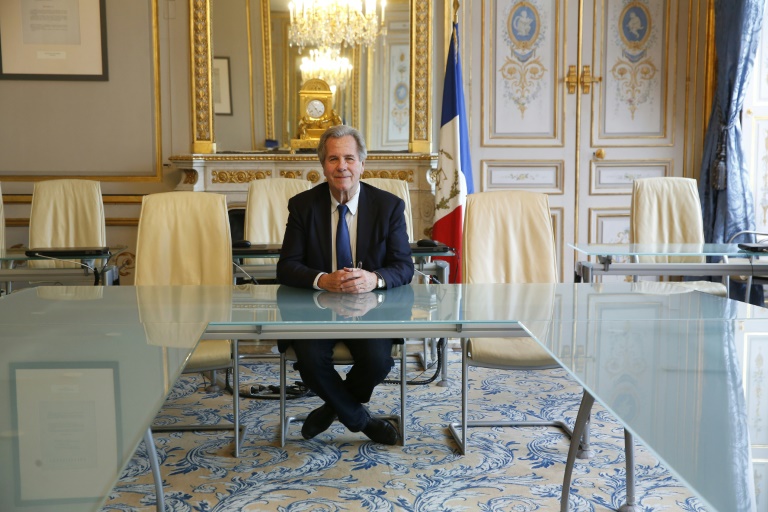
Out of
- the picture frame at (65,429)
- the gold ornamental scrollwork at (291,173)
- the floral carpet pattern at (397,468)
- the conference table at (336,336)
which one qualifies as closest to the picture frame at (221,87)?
the gold ornamental scrollwork at (291,173)

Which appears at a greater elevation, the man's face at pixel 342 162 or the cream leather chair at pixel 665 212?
the man's face at pixel 342 162

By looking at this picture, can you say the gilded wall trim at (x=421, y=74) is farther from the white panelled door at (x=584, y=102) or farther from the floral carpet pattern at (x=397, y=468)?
the floral carpet pattern at (x=397, y=468)

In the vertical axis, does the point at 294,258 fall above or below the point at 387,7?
below

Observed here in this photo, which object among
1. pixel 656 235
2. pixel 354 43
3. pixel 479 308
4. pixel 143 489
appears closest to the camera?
pixel 479 308

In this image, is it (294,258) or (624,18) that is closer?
(294,258)

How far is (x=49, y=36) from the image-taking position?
590 centimetres

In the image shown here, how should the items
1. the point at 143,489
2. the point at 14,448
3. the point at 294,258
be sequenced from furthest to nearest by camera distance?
the point at 294,258, the point at 143,489, the point at 14,448

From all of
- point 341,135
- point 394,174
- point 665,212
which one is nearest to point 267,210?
point 394,174

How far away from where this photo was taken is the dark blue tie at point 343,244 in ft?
10.0

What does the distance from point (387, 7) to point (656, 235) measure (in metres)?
2.78

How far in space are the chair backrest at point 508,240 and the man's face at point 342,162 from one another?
1.87ft

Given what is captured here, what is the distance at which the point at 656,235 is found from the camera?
4586 mm

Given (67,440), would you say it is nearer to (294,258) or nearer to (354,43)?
(294,258)

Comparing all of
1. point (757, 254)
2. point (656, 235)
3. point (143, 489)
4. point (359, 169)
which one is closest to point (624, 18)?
point (656, 235)
